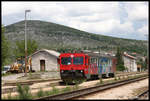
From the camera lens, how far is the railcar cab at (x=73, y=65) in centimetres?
2210

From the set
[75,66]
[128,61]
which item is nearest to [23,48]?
[128,61]

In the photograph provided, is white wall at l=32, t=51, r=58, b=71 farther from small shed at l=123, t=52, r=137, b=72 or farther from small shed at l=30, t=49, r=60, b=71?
small shed at l=123, t=52, r=137, b=72

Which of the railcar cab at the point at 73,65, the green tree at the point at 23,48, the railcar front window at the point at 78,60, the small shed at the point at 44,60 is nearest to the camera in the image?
the railcar cab at the point at 73,65

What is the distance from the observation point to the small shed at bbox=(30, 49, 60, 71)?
49.1 m

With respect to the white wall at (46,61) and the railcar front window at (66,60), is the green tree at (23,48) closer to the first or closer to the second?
the white wall at (46,61)

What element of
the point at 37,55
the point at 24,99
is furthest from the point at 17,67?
the point at 24,99

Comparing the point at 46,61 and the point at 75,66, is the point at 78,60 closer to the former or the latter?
the point at 75,66

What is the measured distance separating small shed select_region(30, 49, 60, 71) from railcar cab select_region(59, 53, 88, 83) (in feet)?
84.3

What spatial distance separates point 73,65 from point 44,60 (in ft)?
93.3

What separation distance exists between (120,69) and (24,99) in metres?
75.6

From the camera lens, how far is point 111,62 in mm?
32531

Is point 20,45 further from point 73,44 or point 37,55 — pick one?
point 73,44

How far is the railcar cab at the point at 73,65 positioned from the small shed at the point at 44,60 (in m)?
25.7

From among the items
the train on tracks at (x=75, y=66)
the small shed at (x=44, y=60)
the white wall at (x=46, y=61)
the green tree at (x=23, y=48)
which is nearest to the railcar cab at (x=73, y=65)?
the train on tracks at (x=75, y=66)
